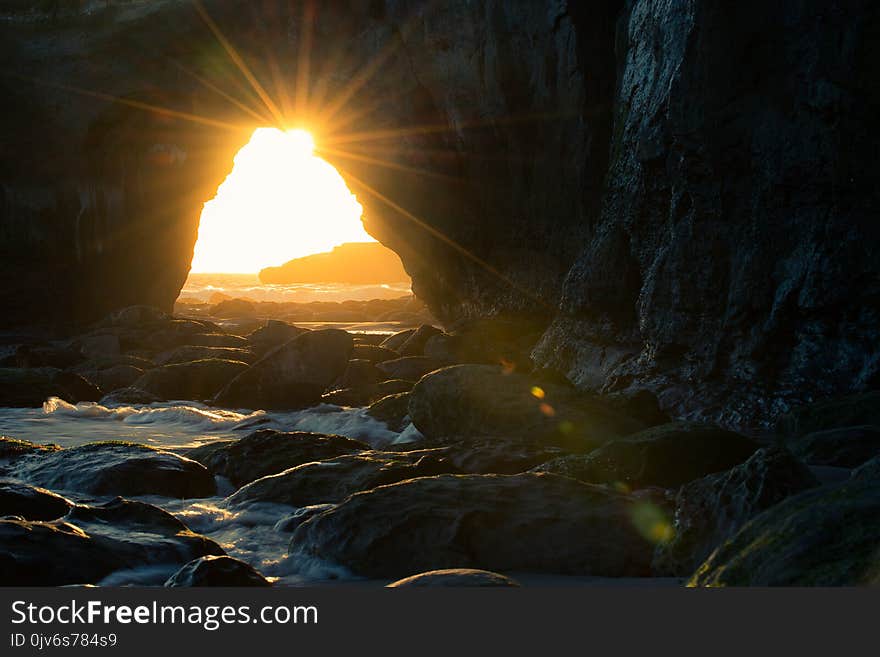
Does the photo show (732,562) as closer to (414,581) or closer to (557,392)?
(414,581)

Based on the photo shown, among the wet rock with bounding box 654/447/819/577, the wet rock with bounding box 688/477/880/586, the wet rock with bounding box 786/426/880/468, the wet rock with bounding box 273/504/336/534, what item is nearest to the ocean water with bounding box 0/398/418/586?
the wet rock with bounding box 273/504/336/534

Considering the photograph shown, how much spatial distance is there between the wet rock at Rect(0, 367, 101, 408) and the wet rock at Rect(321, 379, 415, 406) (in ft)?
12.3

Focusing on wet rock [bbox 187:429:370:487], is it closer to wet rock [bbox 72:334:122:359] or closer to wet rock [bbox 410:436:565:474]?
wet rock [bbox 410:436:565:474]

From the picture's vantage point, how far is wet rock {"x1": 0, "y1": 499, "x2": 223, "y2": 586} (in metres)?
3.70

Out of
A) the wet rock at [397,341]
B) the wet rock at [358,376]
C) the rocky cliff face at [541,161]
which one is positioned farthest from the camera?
the wet rock at [397,341]

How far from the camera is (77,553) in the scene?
12.8 feet

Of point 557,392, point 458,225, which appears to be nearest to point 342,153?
point 458,225

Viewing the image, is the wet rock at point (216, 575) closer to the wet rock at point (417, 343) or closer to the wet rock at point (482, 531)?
the wet rock at point (482, 531)

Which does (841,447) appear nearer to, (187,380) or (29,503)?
(29,503)

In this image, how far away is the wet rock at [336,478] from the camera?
5.74 meters

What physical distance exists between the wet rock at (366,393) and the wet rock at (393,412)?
75.9 inches

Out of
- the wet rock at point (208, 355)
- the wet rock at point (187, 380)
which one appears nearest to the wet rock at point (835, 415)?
the wet rock at point (187, 380)

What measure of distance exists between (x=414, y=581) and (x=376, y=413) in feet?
22.4

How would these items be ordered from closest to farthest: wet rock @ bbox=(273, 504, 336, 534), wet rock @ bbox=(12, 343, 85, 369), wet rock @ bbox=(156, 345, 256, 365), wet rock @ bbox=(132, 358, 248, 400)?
wet rock @ bbox=(273, 504, 336, 534) → wet rock @ bbox=(132, 358, 248, 400) → wet rock @ bbox=(156, 345, 256, 365) → wet rock @ bbox=(12, 343, 85, 369)
